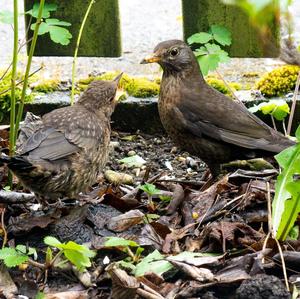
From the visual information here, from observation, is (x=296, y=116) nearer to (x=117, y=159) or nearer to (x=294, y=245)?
(x=117, y=159)

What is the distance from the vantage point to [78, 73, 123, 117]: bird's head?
4363mm

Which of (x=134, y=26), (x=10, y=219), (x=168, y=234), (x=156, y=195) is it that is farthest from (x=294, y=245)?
(x=134, y=26)

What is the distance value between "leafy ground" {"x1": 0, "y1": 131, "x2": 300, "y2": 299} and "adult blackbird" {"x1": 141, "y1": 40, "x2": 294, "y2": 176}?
0.44m

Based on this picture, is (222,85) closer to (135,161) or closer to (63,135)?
(135,161)

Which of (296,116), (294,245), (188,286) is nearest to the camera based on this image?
(188,286)

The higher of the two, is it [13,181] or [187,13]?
[187,13]

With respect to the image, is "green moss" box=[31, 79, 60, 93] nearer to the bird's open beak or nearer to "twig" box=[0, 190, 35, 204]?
the bird's open beak

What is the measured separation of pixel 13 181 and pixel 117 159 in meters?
0.92

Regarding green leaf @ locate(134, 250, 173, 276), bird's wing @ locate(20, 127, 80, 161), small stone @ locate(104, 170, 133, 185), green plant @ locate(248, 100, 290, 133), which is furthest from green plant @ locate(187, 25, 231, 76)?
green leaf @ locate(134, 250, 173, 276)

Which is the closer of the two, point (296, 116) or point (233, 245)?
point (233, 245)

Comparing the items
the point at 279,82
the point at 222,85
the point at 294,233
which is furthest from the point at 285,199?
the point at 222,85

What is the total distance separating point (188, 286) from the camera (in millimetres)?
2805

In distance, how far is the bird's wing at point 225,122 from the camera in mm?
4680

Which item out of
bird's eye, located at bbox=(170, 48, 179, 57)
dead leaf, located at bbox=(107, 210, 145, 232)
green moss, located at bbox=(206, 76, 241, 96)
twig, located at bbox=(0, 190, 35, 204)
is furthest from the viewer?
green moss, located at bbox=(206, 76, 241, 96)
